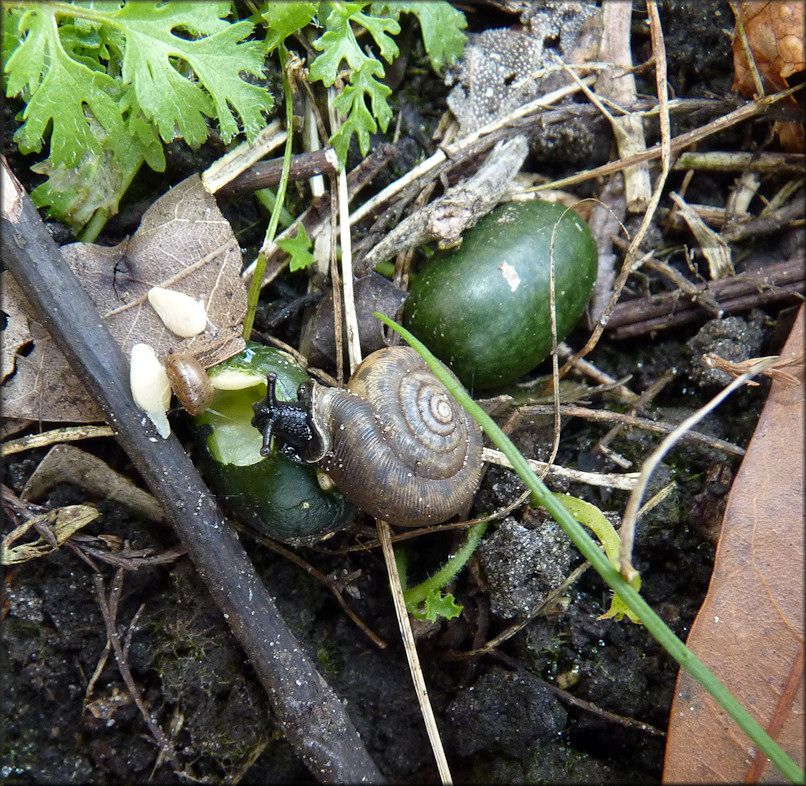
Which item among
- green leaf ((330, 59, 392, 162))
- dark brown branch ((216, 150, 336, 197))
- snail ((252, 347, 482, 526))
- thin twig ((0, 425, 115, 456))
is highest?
green leaf ((330, 59, 392, 162))

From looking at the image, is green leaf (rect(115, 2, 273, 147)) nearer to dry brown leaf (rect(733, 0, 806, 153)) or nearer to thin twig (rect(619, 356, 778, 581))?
thin twig (rect(619, 356, 778, 581))

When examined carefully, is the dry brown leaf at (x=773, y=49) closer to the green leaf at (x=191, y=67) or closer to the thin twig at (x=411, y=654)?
the green leaf at (x=191, y=67)

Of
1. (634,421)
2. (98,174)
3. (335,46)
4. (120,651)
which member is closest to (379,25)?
(335,46)

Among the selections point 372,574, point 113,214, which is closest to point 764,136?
point 372,574

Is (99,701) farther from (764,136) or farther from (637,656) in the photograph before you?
(764,136)

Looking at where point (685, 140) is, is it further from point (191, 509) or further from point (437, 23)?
point (191, 509)

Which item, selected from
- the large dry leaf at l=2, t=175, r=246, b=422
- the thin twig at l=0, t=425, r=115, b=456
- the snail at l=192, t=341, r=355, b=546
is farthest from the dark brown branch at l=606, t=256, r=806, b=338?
the thin twig at l=0, t=425, r=115, b=456

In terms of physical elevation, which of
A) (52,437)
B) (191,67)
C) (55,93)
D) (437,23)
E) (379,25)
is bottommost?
(52,437)
